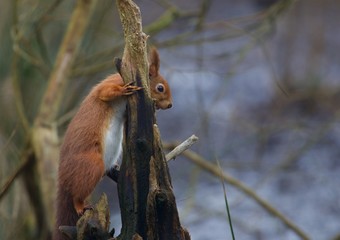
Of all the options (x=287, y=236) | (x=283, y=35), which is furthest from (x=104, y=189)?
(x=283, y=35)

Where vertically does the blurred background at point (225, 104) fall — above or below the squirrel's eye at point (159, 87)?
above

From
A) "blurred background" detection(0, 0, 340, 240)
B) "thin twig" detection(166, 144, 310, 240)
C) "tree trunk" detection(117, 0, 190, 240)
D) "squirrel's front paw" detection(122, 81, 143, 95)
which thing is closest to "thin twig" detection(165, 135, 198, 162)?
"tree trunk" detection(117, 0, 190, 240)

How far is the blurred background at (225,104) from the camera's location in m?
4.58

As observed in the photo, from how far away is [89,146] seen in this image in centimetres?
238

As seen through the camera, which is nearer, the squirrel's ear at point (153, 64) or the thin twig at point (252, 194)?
the squirrel's ear at point (153, 64)

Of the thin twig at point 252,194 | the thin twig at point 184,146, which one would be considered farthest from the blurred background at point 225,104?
the thin twig at point 184,146

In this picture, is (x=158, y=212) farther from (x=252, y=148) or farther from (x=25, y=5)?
(x=252, y=148)

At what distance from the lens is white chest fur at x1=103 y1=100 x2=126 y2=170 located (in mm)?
2398

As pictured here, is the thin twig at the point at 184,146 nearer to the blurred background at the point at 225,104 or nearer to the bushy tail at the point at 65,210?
the bushy tail at the point at 65,210

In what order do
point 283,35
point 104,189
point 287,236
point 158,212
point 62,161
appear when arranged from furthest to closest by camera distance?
point 283,35 → point 104,189 → point 287,236 → point 62,161 → point 158,212

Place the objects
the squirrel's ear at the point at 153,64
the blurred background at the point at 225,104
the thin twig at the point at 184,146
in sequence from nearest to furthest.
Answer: the thin twig at the point at 184,146
the squirrel's ear at the point at 153,64
the blurred background at the point at 225,104

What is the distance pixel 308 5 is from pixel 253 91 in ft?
4.35

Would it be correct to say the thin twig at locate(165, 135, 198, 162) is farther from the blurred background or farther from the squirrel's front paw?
the blurred background

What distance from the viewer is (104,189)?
6.08 m
